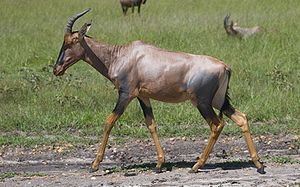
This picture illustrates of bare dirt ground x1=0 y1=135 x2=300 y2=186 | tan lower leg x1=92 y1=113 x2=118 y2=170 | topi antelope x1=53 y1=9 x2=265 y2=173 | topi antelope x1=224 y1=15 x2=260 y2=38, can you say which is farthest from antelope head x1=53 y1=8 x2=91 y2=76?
topi antelope x1=224 y1=15 x2=260 y2=38

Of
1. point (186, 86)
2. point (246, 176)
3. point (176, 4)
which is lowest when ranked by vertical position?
point (176, 4)

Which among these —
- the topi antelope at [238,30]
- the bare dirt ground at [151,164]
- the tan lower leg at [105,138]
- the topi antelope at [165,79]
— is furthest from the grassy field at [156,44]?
the topi antelope at [165,79]

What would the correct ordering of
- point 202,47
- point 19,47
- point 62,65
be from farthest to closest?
point 19,47 → point 202,47 → point 62,65

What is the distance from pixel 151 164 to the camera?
833 centimetres

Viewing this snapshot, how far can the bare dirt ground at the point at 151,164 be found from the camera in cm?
733

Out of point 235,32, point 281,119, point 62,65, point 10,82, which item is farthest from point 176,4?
point 62,65

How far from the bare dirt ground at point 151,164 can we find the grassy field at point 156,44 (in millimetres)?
376

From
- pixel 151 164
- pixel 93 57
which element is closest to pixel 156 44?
pixel 151 164

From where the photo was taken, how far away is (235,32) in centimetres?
1684

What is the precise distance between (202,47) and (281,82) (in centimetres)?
346

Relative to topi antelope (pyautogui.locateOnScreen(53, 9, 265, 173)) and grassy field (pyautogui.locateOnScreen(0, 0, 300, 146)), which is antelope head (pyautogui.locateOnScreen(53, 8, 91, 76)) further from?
grassy field (pyautogui.locateOnScreen(0, 0, 300, 146))

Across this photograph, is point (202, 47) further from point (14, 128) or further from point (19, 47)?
point (14, 128)

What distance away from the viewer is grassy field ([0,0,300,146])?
10273 millimetres

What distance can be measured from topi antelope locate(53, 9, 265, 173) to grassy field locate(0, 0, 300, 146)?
73.9 inches
